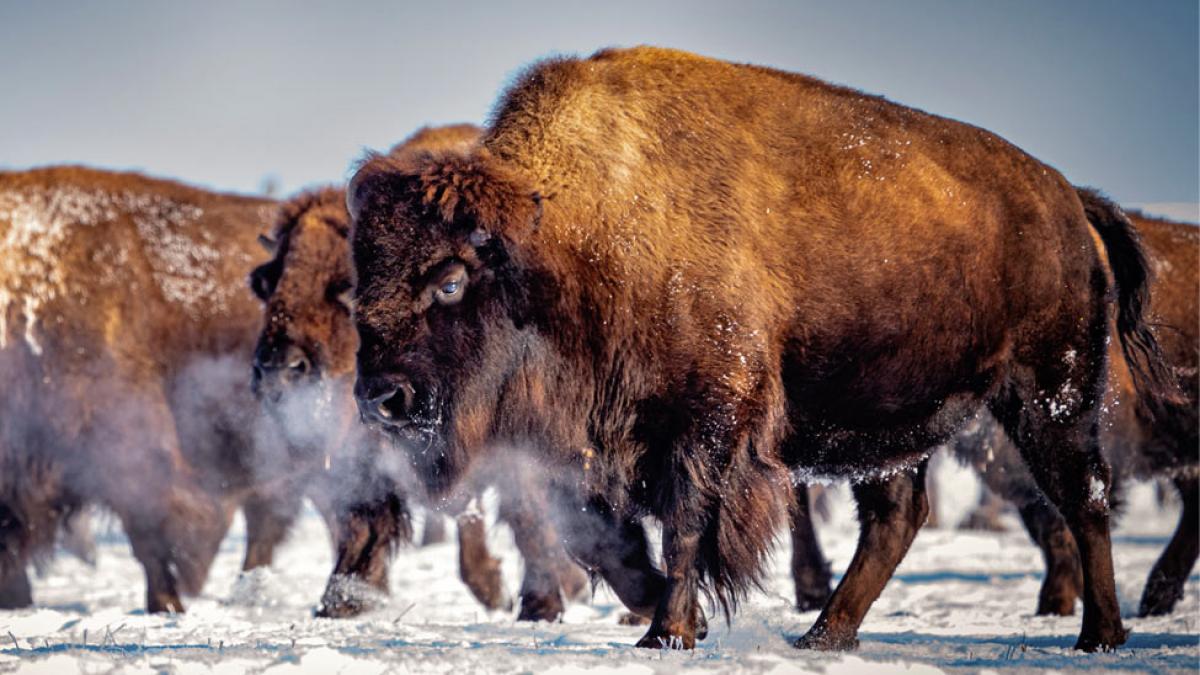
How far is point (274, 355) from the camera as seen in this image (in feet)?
18.7

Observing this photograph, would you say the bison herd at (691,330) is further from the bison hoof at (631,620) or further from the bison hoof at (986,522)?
the bison hoof at (986,522)

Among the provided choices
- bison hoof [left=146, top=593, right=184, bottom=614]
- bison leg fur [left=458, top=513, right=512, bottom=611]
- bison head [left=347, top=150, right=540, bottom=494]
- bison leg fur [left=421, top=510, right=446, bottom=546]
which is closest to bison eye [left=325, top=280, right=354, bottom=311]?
bison leg fur [left=458, top=513, right=512, bottom=611]

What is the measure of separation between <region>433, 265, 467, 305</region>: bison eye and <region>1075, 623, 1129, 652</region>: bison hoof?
2.44 metres

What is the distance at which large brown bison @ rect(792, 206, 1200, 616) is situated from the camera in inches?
258

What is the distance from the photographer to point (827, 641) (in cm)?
434

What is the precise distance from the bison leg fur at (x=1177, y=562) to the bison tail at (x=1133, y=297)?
6.09 ft

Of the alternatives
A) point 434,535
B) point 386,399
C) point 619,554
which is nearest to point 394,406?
point 386,399

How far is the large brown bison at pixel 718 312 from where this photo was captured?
3.89m

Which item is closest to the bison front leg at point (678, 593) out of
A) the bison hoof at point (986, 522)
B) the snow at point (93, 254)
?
the snow at point (93, 254)

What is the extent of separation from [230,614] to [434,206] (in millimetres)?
2787

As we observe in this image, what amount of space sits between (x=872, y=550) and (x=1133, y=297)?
149 centimetres

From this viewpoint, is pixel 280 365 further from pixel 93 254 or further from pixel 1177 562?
pixel 1177 562

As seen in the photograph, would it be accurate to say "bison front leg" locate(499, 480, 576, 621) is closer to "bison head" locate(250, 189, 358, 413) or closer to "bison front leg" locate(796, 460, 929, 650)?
"bison head" locate(250, 189, 358, 413)

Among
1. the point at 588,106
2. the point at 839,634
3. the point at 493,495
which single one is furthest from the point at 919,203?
the point at 493,495
